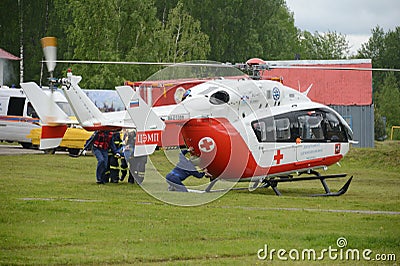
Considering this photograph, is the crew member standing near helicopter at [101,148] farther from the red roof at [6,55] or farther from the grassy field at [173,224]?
the red roof at [6,55]

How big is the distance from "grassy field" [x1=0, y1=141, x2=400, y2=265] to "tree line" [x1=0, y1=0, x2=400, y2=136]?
73.3 ft

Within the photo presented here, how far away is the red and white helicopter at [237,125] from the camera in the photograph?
1616 centimetres

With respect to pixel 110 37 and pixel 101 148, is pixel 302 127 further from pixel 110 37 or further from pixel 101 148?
pixel 110 37

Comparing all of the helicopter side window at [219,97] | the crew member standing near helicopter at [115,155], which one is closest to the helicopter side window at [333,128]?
the helicopter side window at [219,97]

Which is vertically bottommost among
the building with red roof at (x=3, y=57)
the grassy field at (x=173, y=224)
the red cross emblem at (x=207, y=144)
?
the grassy field at (x=173, y=224)

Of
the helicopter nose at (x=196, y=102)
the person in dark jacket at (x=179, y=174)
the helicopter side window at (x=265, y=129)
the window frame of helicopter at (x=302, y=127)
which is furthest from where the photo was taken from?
the person in dark jacket at (x=179, y=174)

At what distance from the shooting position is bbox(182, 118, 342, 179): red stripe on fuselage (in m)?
16.5

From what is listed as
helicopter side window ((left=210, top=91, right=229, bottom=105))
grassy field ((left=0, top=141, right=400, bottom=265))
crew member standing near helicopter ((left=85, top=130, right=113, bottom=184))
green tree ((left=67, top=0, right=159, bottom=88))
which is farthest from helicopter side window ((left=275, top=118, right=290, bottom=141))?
green tree ((left=67, top=0, right=159, bottom=88))

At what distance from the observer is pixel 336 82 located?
129 ft

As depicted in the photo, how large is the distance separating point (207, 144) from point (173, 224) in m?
4.20

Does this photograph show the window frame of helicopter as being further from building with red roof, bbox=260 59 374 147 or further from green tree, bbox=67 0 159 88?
green tree, bbox=67 0 159 88

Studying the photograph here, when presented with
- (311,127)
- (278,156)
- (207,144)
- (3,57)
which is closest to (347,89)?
(3,57)

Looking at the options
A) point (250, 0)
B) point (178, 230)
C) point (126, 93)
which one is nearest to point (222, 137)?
point (126, 93)

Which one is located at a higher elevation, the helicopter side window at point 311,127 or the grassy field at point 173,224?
the helicopter side window at point 311,127
